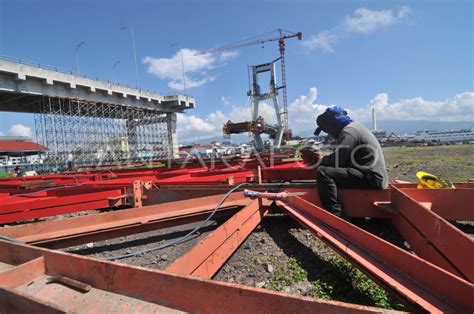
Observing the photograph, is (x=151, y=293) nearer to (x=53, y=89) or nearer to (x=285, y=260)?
(x=285, y=260)

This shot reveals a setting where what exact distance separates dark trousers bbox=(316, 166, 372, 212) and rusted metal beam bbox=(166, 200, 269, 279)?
0.86m

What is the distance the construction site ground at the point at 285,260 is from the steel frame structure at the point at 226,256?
299mm

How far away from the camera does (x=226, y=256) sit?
9.43 ft

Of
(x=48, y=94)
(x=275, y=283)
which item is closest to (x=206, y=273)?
(x=275, y=283)

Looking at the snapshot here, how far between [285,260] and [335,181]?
3.86 feet

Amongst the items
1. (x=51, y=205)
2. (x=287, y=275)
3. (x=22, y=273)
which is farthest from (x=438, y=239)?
(x=51, y=205)

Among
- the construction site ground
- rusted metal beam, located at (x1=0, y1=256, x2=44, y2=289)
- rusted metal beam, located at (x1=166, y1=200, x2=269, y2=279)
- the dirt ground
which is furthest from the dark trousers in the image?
the dirt ground

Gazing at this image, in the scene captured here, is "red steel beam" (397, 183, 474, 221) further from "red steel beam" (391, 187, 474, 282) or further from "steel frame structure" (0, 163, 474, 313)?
"red steel beam" (391, 187, 474, 282)

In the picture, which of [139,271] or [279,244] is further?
[279,244]

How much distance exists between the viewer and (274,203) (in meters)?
3.85

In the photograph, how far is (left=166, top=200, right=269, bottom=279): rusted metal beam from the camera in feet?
7.43

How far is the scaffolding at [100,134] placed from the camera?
27766 mm

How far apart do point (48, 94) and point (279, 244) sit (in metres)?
26.8

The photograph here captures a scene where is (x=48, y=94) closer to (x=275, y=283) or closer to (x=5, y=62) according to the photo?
(x=5, y=62)
